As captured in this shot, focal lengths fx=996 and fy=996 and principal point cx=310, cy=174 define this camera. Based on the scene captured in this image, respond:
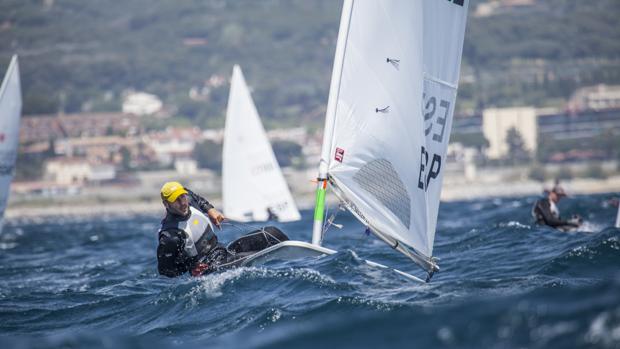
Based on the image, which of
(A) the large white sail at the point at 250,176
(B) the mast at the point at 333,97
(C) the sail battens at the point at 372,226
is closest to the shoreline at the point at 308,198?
(A) the large white sail at the point at 250,176

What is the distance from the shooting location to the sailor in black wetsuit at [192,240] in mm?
9617

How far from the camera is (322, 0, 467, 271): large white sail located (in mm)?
8844

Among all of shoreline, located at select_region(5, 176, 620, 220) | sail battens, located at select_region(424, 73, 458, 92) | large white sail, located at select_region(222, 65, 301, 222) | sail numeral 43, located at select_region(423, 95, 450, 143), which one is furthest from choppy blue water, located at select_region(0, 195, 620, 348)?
shoreline, located at select_region(5, 176, 620, 220)

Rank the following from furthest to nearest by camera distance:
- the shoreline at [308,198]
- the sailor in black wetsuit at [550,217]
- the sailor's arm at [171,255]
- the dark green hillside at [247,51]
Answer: the dark green hillside at [247,51], the shoreline at [308,198], the sailor in black wetsuit at [550,217], the sailor's arm at [171,255]

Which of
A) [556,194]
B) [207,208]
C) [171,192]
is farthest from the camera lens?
[556,194]

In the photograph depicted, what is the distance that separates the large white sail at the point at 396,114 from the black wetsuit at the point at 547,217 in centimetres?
624

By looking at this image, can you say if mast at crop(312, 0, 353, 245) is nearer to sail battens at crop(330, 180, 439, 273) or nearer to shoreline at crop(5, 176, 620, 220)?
sail battens at crop(330, 180, 439, 273)

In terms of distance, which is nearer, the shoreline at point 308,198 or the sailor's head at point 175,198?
the sailor's head at point 175,198

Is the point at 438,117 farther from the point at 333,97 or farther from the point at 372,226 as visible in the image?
the point at 372,226

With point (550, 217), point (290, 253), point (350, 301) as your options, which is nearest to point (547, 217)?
point (550, 217)

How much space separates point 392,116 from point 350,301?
1753mm

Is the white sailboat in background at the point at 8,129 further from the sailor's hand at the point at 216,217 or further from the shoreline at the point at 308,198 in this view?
the shoreline at the point at 308,198

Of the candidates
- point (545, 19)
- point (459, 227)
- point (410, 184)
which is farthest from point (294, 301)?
point (545, 19)

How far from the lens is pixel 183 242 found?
9.66 metres
